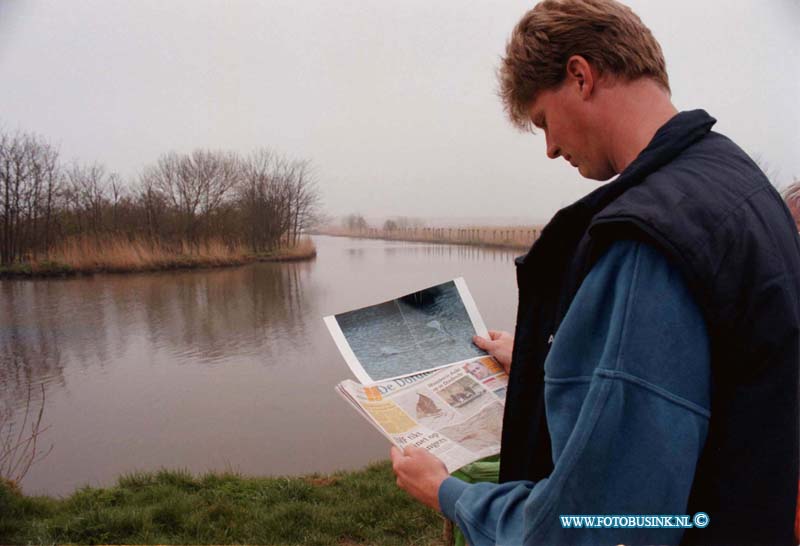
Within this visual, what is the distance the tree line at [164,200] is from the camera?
1961 mm

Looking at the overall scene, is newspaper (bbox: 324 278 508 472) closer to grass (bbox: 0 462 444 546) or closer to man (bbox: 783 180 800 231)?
grass (bbox: 0 462 444 546)

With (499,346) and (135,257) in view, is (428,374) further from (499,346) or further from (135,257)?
(135,257)

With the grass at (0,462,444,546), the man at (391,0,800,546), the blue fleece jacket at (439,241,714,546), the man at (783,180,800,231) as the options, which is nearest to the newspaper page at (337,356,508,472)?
the man at (391,0,800,546)

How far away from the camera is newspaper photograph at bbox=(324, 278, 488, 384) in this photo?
42.9 inches

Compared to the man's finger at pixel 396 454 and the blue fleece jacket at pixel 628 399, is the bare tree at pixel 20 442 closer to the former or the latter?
the man's finger at pixel 396 454

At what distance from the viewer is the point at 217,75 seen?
2.03 m

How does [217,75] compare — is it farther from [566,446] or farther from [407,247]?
[566,446]

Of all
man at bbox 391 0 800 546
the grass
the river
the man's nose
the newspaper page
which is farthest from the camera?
the river

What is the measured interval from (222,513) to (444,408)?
1294 millimetres

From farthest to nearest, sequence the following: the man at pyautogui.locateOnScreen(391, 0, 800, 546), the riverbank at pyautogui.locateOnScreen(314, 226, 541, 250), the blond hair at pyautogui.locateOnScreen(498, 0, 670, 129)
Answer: the riverbank at pyautogui.locateOnScreen(314, 226, 541, 250) → the blond hair at pyautogui.locateOnScreen(498, 0, 670, 129) → the man at pyautogui.locateOnScreen(391, 0, 800, 546)

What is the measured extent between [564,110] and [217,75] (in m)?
1.71

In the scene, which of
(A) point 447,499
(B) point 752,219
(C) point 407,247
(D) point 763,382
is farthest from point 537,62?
(C) point 407,247

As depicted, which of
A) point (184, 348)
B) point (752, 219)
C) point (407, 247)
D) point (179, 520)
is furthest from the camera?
point (407, 247)

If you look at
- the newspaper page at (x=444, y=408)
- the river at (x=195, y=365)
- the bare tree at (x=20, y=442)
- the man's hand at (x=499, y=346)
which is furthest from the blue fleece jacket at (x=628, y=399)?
the bare tree at (x=20, y=442)
